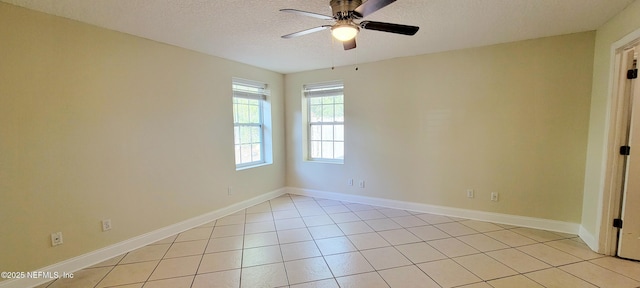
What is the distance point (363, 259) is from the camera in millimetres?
2457

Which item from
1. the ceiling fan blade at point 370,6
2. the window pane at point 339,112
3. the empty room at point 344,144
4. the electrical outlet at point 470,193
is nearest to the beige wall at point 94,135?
the empty room at point 344,144

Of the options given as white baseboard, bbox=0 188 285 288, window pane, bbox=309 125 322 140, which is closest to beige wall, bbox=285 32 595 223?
window pane, bbox=309 125 322 140

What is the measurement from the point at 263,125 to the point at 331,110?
121 centimetres

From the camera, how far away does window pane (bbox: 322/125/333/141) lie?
180 inches

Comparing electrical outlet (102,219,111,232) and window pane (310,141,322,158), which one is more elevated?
window pane (310,141,322,158)

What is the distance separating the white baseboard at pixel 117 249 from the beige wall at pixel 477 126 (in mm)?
2002

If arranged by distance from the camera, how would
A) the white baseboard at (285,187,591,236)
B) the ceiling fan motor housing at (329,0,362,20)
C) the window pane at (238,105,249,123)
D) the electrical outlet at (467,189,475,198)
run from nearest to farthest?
the ceiling fan motor housing at (329,0,362,20), the white baseboard at (285,187,591,236), the electrical outlet at (467,189,475,198), the window pane at (238,105,249,123)

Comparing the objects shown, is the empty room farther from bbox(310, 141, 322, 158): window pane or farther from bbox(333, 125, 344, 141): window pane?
bbox(310, 141, 322, 158): window pane

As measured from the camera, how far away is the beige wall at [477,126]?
114 inches

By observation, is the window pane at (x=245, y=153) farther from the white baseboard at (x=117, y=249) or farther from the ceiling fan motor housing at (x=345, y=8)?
the ceiling fan motor housing at (x=345, y=8)

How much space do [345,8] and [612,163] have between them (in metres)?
2.81

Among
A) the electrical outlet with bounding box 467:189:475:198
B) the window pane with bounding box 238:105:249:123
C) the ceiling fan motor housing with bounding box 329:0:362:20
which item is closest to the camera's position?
the ceiling fan motor housing with bounding box 329:0:362:20

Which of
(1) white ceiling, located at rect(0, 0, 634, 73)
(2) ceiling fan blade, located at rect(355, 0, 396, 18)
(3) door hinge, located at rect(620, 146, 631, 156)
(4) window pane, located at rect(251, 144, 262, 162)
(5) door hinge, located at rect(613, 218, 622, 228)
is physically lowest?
(5) door hinge, located at rect(613, 218, 622, 228)

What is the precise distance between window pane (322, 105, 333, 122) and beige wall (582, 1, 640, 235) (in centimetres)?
320
